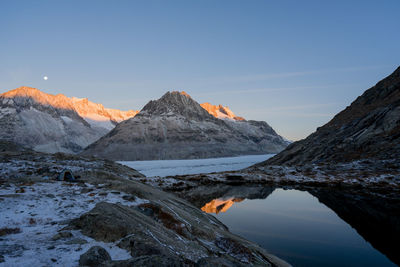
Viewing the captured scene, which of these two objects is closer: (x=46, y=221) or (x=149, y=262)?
(x=149, y=262)

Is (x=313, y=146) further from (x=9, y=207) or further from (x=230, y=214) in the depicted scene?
(x=9, y=207)

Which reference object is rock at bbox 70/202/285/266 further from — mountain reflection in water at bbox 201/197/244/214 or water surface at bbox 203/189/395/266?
mountain reflection in water at bbox 201/197/244/214

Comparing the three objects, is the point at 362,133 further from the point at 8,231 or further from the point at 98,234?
the point at 8,231

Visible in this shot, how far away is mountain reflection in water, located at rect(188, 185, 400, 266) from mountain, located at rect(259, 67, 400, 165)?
26570 millimetres

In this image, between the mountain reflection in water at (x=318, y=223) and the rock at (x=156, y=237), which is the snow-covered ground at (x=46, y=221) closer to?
the rock at (x=156, y=237)

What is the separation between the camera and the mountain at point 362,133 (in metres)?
59.0

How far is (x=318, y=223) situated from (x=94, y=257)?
22161 millimetres

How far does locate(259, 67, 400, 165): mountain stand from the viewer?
194 ft

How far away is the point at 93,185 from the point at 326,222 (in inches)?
820

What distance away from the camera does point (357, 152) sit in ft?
204

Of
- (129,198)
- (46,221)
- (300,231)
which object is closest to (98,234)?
(46,221)

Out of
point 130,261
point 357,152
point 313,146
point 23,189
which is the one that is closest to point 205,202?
point 23,189

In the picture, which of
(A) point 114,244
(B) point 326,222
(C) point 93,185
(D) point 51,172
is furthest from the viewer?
(D) point 51,172

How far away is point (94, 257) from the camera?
24.8 ft
